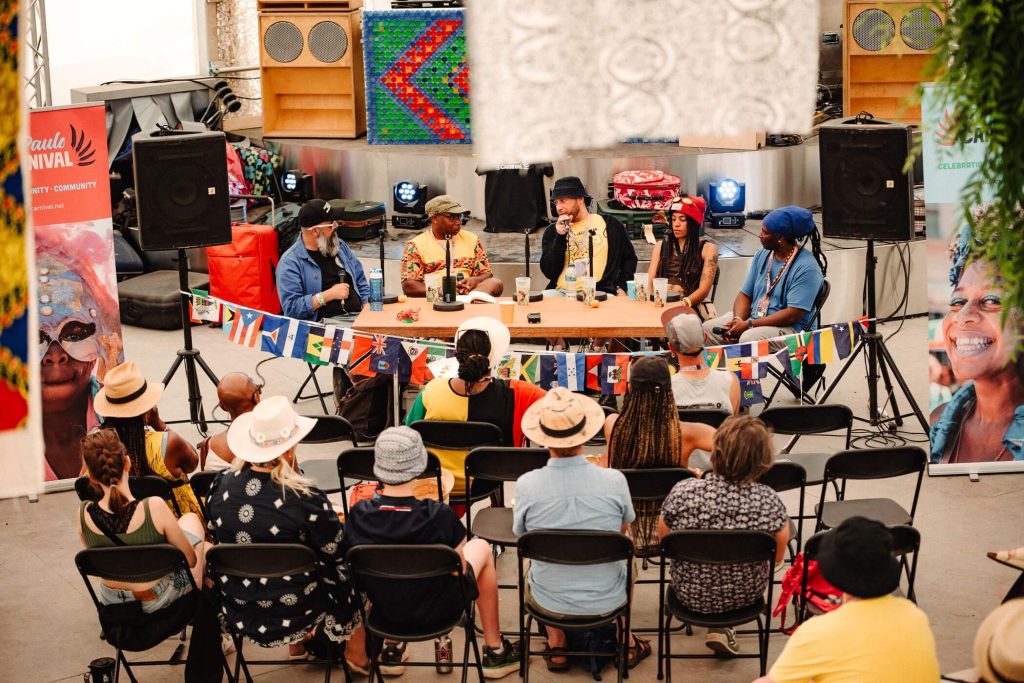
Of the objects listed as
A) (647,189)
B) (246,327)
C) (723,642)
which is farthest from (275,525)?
(647,189)

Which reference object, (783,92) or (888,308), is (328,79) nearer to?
(888,308)

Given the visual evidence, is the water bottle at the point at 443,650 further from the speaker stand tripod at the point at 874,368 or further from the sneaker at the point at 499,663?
the speaker stand tripod at the point at 874,368

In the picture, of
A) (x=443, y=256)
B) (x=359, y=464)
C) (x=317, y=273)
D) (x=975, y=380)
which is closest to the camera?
(x=359, y=464)

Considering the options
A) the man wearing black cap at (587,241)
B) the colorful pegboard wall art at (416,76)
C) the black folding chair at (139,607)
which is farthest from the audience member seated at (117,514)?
the colorful pegboard wall art at (416,76)

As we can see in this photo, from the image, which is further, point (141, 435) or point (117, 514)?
point (141, 435)

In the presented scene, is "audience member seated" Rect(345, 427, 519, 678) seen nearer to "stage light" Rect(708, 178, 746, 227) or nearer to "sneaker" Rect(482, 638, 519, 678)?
"sneaker" Rect(482, 638, 519, 678)

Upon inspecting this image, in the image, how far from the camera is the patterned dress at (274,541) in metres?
4.22

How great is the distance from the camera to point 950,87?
251cm

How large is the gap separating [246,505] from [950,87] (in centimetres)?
267

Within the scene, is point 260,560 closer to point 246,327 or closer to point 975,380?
point 246,327

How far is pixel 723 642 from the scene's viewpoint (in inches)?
185

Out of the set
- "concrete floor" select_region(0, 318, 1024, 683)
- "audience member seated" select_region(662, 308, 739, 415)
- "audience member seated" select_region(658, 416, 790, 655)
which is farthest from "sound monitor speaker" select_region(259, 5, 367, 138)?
"audience member seated" select_region(658, 416, 790, 655)

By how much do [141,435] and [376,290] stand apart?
2.31 m

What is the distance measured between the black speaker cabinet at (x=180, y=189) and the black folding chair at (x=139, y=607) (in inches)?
115
